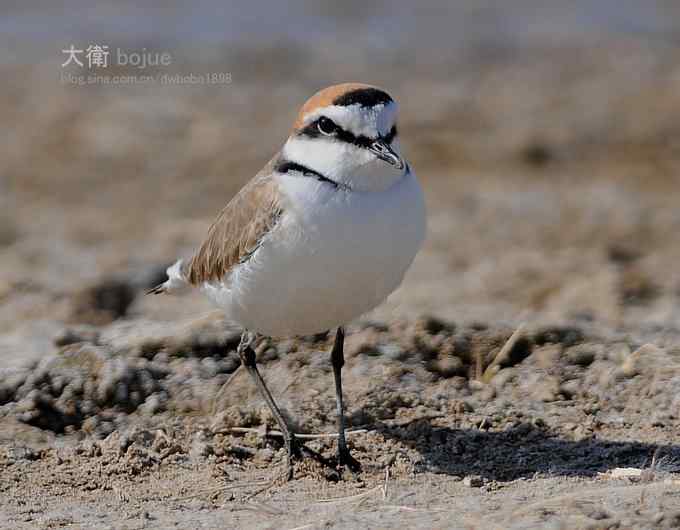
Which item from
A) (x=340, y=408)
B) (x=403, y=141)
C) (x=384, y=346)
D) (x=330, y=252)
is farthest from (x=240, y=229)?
(x=403, y=141)

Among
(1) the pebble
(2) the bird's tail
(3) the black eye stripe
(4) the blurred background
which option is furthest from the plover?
(4) the blurred background

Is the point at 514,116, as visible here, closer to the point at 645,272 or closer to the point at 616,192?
the point at 616,192

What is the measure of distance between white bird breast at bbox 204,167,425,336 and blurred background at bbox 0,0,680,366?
153 cm

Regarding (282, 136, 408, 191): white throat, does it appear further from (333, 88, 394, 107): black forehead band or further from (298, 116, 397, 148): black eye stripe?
(333, 88, 394, 107): black forehead band

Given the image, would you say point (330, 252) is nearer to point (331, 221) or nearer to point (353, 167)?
point (331, 221)

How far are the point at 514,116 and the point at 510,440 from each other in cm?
811

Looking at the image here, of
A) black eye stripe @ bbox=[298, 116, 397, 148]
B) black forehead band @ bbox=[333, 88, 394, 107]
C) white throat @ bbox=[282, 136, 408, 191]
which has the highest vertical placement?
black forehead band @ bbox=[333, 88, 394, 107]

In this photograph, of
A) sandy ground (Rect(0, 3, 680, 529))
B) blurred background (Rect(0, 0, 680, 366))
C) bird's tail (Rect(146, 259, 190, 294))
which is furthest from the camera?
blurred background (Rect(0, 0, 680, 366))

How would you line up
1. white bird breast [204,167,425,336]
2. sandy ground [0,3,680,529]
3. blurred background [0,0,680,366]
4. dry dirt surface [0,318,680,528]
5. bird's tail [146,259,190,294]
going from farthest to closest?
blurred background [0,0,680,366], bird's tail [146,259,190,294], sandy ground [0,3,680,529], white bird breast [204,167,425,336], dry dirt surface [0,318,680,528]

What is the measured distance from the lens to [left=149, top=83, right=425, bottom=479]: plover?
15.2ft

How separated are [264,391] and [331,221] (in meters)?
1.09

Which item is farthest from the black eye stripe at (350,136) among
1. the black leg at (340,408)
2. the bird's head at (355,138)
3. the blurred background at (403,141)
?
the blurred background at (403,141)

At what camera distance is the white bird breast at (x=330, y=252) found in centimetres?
465

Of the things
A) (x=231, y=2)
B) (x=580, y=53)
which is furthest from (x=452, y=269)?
(x=231, y=2)
